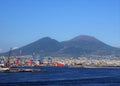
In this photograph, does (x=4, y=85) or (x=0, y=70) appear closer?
(x=4, y=85)

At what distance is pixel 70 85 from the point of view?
96.4 m

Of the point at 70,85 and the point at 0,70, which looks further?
the point at 0,70

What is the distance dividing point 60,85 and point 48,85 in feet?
10.3

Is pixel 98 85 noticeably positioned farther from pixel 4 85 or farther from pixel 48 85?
pixel 4 85

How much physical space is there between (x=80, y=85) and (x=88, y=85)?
2.05 m

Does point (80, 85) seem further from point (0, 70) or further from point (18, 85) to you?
point (0, 70)

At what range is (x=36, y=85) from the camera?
96.2 metres

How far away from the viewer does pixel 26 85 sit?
315ft

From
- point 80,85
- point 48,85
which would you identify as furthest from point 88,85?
point 48,85

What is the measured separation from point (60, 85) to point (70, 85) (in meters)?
2.65

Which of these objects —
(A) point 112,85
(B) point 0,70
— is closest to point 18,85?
(A) point 112,85

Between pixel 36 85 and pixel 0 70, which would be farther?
pixel 0 70

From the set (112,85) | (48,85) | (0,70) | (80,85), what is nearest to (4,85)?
(48,85)

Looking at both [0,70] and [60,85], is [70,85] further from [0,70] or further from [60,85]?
[0,70]
